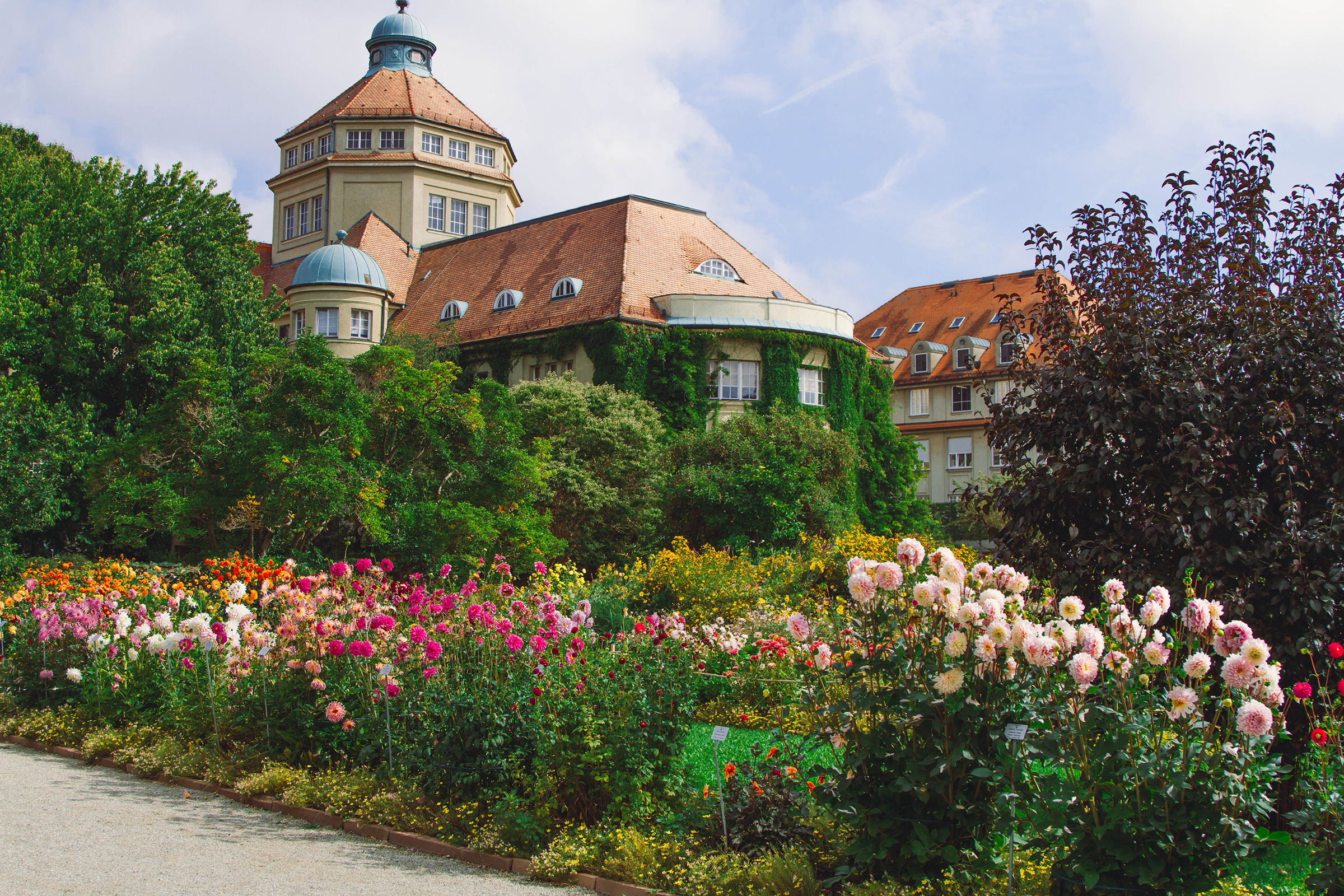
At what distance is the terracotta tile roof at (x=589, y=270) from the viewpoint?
3638cm

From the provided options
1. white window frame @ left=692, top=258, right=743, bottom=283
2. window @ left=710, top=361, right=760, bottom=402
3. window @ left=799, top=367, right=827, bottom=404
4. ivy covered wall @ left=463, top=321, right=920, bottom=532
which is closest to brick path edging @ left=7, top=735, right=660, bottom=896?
ivy covered wall @ left=463, top=321, right=920, bottom=532

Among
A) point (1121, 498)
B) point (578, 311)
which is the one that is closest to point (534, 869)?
point (1121, 498)

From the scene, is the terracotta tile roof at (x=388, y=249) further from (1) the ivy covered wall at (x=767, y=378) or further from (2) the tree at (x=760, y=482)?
(2) the tree at (x=760, y=482)

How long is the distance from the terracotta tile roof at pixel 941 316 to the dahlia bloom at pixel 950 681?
44689mm

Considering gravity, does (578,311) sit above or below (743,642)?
above

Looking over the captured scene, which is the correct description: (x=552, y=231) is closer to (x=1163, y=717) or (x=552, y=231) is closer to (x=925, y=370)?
(x=925, y=370)

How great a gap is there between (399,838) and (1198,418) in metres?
5.93

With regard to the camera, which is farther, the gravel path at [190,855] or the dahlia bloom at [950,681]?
the gravel path at [190,855]

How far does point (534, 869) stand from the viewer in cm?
658

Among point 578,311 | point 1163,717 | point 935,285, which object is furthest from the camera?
point 935,285

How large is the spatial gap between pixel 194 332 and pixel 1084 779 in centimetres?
2996

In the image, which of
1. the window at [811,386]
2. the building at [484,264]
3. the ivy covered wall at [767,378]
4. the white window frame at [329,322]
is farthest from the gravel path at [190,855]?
the white window frame at [329,322]

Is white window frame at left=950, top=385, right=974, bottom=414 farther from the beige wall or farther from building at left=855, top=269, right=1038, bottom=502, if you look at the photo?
the beige wall

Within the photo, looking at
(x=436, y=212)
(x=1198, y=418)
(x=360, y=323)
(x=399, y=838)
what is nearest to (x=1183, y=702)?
(x=1198, y=418)
